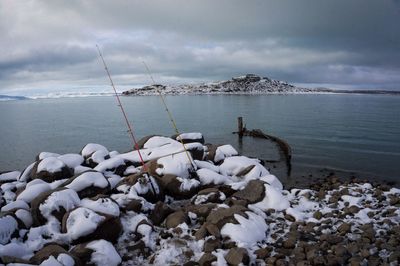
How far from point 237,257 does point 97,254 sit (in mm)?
3629

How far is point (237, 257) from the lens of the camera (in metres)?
8.32

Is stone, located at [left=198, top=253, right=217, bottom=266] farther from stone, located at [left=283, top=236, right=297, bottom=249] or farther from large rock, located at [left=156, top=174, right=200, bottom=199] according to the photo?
large rock, located at [left=156, top=174, right=200, bottom=199]

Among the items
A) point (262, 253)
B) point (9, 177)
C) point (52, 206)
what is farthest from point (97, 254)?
point (9, 177)

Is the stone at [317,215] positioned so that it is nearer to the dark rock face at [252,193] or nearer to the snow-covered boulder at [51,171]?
the dark rock face at [252,193]

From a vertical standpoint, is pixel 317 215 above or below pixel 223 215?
below

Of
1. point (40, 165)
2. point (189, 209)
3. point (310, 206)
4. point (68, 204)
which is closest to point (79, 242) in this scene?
point (68, 204)

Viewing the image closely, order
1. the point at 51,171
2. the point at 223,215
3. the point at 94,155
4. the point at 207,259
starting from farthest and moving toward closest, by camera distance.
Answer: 1. the point at 94,155
2. the point at 51,171
3. the point at 223,215
4. the point at 207,259

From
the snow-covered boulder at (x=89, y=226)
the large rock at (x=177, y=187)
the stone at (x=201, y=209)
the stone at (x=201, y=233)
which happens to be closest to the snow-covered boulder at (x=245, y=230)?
the stone at (x=201, y=233)

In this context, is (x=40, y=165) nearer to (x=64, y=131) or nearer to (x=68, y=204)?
(x=68, y=204)

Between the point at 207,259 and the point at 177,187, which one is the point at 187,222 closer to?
the point at 207,259

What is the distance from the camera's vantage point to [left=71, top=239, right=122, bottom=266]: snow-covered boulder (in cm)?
818

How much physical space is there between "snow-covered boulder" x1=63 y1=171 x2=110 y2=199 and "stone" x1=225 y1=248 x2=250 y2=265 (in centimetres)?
606

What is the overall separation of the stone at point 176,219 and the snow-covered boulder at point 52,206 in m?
2.97

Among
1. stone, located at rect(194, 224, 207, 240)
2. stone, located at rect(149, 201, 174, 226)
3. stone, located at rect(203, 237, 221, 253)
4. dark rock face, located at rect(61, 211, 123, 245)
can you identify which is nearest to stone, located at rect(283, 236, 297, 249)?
stone, located at rect(203, 237, 221, 253)
